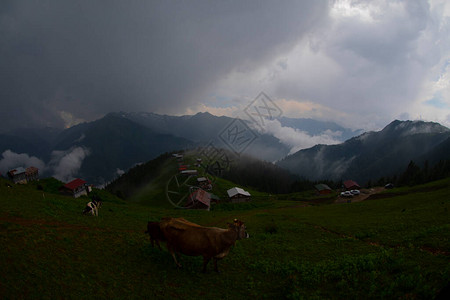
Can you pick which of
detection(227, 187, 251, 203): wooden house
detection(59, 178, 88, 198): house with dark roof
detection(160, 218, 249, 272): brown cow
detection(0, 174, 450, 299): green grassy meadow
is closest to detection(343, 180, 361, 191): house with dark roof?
detection(227, 187, 251, 203): wooden house

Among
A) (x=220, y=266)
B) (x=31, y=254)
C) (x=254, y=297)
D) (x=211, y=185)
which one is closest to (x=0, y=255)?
(x=31, y=254)

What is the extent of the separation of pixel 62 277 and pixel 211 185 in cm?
10572

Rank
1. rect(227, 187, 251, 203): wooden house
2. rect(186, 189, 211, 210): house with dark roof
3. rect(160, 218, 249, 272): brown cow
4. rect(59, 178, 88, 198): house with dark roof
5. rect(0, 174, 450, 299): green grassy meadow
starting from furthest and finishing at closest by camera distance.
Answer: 1. rect(227, 187, 251, 203): wooden house
2. rect(59, 178, 88, 198): house with dark roof
3. rect(186, 189, 211, 210): house with dark roof
4. rect(160, 218, 249, 272): brown cow
5. rect(0, 174, 450, 299): green grassy meadow

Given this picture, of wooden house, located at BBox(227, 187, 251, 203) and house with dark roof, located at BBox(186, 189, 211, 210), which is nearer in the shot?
house with dark roof, located at BBox(186, 189, 211, 210)

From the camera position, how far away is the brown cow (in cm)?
1141

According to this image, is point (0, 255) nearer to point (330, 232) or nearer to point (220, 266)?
point (220, 266)

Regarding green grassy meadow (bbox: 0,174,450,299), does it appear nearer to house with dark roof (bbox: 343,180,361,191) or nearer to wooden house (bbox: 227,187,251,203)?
wooden house (bbox: 227,187,251,203)

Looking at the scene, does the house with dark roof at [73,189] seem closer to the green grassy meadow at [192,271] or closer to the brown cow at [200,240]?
the green grassy meadow at [192,271]

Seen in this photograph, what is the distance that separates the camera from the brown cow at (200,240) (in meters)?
11.4

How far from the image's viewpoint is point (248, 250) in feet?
56.5

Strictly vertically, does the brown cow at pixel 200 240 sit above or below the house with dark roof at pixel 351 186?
above

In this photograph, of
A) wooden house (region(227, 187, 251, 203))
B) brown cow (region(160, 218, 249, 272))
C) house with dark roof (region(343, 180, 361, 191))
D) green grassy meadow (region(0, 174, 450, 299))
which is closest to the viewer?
green grassy meadow (region(0, 174, 450, 299))

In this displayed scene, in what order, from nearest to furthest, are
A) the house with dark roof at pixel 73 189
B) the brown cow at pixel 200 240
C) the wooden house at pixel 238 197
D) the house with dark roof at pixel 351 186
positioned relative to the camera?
the brown cow at pixel 200 240, the house with dark roof at pixel 73 189, the wooden house at pixel 238 197, the house with dark roof at pixel 351 186

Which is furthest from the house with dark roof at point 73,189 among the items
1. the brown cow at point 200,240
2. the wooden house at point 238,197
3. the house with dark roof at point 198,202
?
the brown cow at point 200,240
